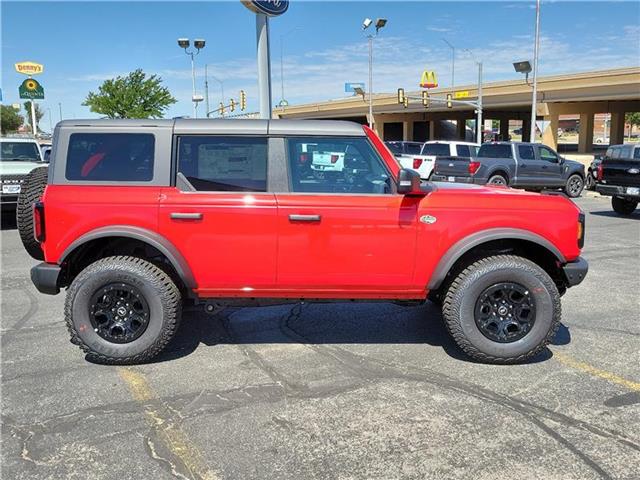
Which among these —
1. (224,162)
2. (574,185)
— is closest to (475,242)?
(224,162)

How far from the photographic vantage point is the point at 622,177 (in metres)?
13.2

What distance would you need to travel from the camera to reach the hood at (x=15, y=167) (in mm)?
11656

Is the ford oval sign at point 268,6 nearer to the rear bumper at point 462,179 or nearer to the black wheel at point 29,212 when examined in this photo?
the rear bumper at point 462,179

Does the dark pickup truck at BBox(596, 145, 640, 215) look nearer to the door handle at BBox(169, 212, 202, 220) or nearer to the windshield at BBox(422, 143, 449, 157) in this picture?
the windshield at BBox(422, 143, 449, 157)

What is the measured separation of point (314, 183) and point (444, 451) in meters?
2.16

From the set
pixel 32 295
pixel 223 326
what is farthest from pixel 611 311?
pixel 32 295

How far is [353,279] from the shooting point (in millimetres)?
4375

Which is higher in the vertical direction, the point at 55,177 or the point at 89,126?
the point at 89,126

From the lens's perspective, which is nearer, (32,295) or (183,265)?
(183,265)

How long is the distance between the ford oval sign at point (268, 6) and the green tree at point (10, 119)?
9372 cm

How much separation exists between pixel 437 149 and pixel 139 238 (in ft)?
57.3

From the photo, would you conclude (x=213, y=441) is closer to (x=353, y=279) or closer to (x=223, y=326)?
(x=353, y=279)

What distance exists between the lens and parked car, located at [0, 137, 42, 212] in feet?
37.8

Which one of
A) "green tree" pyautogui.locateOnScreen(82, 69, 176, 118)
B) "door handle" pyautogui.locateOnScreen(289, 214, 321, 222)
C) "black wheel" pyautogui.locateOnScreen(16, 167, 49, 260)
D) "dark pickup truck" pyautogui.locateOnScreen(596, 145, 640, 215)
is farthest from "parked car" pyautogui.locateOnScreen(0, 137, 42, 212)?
"green tree" pyautogui.locateOnScreen(82, 69, 176, 118)
